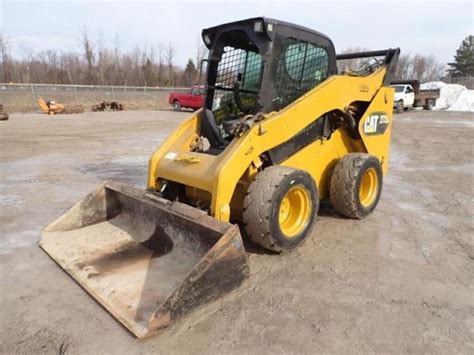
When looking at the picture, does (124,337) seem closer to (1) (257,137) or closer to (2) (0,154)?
(1) (257,137)

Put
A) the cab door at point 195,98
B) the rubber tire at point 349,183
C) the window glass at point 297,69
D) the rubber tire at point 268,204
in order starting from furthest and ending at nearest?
the cab door at point 195,98, the rubber tire at point 349,183, the window glass at point 297,69, the rubber tire at point 268,204

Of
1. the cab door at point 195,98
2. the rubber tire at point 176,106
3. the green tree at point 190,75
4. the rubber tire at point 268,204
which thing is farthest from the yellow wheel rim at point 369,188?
the green tree at point 190,75

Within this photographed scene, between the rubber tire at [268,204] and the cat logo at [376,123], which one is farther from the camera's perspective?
the cat logo at [376,123]

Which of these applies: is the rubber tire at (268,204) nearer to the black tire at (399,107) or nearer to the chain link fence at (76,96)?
the black tire at (399,107)

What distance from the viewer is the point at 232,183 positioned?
3432mm

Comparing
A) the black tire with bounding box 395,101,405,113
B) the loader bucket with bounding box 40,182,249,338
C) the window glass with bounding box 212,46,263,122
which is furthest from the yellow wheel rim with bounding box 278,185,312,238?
the black tire with bounding box 395,101,405,113

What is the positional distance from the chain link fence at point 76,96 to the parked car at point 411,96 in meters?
18.1

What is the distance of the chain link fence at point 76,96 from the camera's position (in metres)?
25.7

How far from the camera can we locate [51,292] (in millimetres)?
3127

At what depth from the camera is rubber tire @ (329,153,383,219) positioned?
4503 mm

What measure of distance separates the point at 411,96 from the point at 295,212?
23.2 m

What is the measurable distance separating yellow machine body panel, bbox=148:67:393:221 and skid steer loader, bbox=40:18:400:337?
0.6 inches

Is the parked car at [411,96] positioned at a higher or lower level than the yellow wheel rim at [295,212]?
higher

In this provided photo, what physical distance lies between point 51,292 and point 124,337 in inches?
37.4
